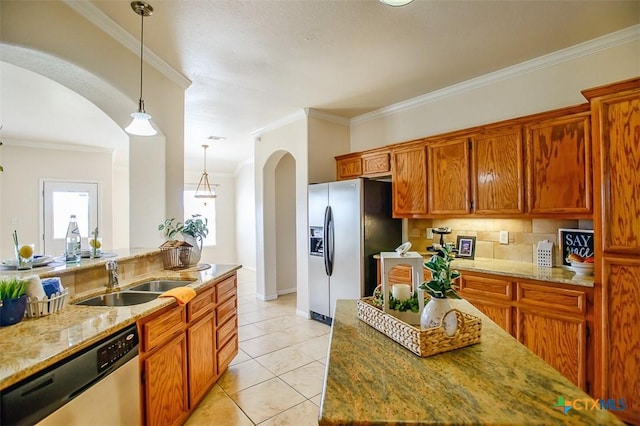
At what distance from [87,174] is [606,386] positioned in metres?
7.78

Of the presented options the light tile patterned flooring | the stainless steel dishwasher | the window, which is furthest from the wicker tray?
the window

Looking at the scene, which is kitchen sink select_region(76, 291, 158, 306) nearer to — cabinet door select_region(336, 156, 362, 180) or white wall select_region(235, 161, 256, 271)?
cabinet door select_region(336, 156, 362, 180)

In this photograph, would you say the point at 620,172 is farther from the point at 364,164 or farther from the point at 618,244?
the point at 364,164

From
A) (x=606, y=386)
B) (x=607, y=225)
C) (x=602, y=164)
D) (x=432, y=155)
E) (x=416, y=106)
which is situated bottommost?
(x=606, y=386)

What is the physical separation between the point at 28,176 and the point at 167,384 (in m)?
5.84

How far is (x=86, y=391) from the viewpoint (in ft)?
3.92

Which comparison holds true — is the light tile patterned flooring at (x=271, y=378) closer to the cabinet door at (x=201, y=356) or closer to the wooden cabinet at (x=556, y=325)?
the cabinet door at (x=201, y=356)

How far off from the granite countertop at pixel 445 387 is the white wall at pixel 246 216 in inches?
253

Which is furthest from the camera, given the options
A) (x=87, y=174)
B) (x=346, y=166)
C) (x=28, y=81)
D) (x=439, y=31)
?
(x=87, y=174)

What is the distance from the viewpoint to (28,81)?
3.21 metres

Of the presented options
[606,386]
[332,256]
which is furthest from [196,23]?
[606,386]

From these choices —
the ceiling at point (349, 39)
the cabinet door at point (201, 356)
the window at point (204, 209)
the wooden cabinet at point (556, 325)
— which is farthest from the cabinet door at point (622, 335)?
the window at point (204, 209)

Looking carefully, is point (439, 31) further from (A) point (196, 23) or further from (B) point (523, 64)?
(A) point (196, 23)

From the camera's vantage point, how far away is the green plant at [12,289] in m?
1.34
